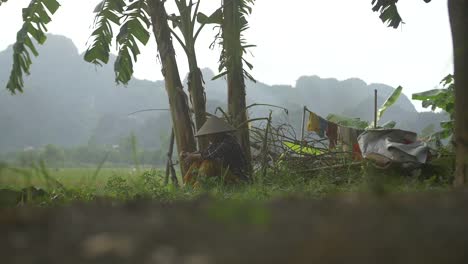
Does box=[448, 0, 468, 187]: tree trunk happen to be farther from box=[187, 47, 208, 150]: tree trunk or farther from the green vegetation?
box=[187, 47, 208, 150]: tree trunk

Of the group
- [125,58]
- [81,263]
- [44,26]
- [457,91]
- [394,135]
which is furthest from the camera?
[125,58]

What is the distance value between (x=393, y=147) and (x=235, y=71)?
2.35m

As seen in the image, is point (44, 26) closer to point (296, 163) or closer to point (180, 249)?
point (296, 163)

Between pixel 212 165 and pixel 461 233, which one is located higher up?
pixel 461 233

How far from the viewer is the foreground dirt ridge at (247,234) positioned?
0.52 m

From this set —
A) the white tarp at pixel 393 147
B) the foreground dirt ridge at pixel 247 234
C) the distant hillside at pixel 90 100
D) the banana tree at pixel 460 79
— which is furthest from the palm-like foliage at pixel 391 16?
the distant hillside at pixel 90 100

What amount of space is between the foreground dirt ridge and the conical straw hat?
543cm

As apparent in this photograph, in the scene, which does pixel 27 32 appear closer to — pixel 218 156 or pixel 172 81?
pixel 172 81

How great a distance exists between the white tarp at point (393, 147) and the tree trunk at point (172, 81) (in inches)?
98.1

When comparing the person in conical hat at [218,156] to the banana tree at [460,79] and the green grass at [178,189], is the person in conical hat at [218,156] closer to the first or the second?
the green grass at [178,189]

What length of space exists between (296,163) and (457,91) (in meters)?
3.73

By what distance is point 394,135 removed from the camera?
650cm

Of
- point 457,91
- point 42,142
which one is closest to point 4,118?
point 42,142

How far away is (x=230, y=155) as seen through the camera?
616 centimetres
